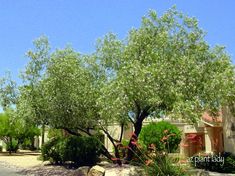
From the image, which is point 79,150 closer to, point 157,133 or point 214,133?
point 157,133

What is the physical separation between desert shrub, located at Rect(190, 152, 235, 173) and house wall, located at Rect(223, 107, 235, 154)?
2.95 ft

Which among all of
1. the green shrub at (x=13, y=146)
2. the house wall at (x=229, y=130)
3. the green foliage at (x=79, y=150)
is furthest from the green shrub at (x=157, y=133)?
the green shrub at (x=13, y=146)

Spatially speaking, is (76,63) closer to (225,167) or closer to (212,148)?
(225,167)

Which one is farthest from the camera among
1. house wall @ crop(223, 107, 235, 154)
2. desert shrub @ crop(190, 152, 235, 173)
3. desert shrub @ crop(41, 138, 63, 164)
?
desert shrub @ crop(41, 138, 63, 164)

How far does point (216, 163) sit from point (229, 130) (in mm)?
2357

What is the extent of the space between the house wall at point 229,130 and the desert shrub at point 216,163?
0.90m

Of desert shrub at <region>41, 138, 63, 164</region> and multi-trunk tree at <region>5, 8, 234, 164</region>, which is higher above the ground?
multi-trunk tree at <region>5, 8, 234, 164</region>

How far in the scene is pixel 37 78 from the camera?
830 inches

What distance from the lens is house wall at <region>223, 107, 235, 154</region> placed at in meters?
22.2

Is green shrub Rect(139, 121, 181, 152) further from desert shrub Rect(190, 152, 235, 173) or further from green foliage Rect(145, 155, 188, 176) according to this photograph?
green foliage Rect(145, 155, 188, 176)

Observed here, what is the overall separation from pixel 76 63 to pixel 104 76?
172 cm

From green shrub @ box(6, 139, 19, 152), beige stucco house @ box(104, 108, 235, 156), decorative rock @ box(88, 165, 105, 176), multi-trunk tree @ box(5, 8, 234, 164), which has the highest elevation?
multi-trunk tree @ box(5, 8, 234, 164)

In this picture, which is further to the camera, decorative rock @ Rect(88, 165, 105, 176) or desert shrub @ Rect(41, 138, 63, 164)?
desert shrub @ Rect(41, 138, 63, 164)

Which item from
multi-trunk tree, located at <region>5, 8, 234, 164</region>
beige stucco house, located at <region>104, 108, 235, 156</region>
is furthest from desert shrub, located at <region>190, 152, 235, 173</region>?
multi-trunk tree, located at <region>5, 8, 234, 164</region>
